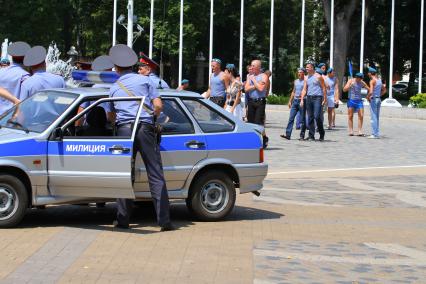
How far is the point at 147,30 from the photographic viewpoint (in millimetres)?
66625

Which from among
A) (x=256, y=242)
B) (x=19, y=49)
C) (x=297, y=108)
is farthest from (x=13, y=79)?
(x=297, y=108)

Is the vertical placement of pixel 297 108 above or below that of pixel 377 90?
below

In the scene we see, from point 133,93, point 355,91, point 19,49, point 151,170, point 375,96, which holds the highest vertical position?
point 19,49

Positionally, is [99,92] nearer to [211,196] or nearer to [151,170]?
[151,170]

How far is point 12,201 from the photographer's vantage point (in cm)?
1009

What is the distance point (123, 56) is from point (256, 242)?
255cm

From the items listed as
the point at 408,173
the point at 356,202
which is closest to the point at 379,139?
the point at 408,173

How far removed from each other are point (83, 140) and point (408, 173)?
27.8 feet

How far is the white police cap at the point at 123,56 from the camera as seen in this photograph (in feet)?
35.0

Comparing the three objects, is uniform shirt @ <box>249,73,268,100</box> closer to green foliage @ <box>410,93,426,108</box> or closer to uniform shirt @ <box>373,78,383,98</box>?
uniform shirt @ <box>373,78,383,98</box>

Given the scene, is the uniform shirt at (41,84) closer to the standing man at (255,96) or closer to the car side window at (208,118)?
the car side window at (208,118)

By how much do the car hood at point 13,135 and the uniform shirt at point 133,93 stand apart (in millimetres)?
906

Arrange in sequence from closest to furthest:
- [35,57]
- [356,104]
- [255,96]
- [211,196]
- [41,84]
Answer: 1. [211,196]
2. [41,84]
3. [35,57]
4. [255,96]
5. [356,104]

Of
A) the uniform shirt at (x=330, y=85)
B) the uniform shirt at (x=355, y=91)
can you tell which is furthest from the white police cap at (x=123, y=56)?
the uniform shirt at (x=330, y=85)
